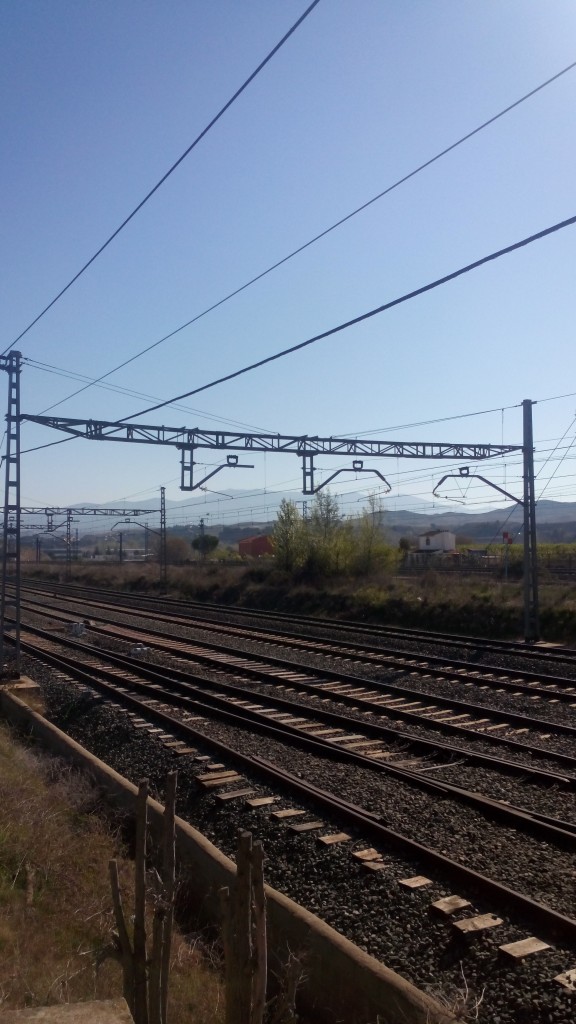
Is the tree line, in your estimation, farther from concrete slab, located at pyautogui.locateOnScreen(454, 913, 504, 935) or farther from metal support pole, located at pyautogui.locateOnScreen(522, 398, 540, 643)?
concrete slab, located at pyautogui.locateOnScreen(454, 913, 504, 935)

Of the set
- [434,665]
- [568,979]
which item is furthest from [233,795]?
[434,665]

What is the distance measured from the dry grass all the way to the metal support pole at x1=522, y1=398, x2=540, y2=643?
15956 millimetres

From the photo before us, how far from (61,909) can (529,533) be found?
18.9m

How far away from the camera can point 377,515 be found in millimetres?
43844

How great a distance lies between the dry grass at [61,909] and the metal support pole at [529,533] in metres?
16.0

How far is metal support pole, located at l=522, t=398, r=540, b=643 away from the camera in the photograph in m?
22.6

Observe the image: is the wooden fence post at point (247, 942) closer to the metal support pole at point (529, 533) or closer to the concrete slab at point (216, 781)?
the concrete slab at point (216, 781)

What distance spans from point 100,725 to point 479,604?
57.8ft

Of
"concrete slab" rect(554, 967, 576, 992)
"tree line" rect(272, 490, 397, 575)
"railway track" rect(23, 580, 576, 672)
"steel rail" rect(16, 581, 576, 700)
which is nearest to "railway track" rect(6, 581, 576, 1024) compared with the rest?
"concrete slab" rect(554, 967, 576, 992)

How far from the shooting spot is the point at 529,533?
23141 mm

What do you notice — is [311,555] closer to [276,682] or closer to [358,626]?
[358,626]

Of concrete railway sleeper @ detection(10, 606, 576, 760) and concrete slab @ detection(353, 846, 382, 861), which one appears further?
concrete railway sleeper @ detection(10, 606, 576, 760)

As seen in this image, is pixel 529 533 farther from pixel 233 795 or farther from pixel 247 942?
pixel 247 942

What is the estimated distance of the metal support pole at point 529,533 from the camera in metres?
22.6
